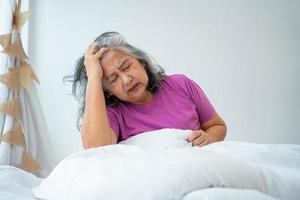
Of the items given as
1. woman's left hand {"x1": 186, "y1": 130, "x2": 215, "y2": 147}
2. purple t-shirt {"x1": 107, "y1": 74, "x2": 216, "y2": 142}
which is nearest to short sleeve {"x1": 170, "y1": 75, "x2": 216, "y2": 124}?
purple t-shirt {"x1": 107, "y1": 74, "x2": 216, "y2": 142}

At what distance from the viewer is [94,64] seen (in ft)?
3.55

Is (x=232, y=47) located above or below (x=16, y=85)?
above

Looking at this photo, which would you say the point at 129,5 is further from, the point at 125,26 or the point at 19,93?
the point at 19,93

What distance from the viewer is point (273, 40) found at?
5.94ft

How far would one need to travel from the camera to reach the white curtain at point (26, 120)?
4.41 ft

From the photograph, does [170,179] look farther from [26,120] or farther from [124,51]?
[26,120]

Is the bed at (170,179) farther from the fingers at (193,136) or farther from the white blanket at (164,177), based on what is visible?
the fingers at (193,136)

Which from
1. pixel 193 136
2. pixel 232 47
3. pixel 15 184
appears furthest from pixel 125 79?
pixel 232 47

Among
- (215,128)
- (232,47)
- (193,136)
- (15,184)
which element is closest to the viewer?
(15,184)

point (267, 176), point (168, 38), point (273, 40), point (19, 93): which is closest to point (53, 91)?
point (19, 93)

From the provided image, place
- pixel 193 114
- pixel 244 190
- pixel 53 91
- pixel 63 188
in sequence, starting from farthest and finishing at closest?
pixel 53 91
pixel 193 114
pixel 63 188
pixel 244 190

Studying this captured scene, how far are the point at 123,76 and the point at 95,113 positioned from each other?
0.15 m

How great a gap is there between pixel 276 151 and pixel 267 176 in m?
0.17

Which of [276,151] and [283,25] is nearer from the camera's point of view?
[276,151]
